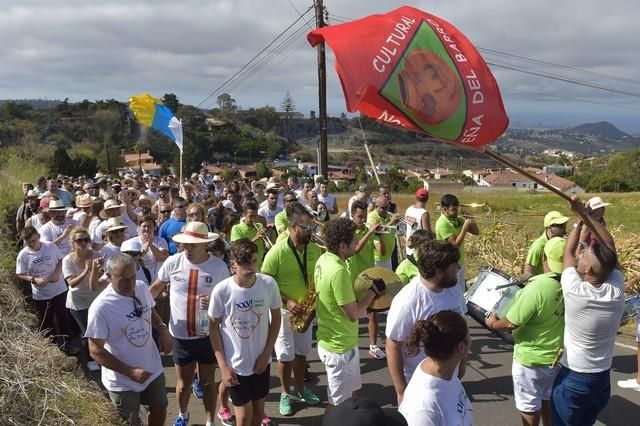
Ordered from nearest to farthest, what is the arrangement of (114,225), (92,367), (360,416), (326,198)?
1. (360,416)
2. (114,225)
3. (92,367)
4. (326,198)

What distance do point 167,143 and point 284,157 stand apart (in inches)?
1077

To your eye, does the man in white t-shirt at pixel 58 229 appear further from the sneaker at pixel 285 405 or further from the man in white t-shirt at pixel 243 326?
the man in white t-shirt at pixel 243 326

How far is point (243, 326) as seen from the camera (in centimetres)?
382

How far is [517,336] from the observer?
3.89 meters

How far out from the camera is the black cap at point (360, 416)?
1.76 meters

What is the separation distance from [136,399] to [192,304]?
86 cm

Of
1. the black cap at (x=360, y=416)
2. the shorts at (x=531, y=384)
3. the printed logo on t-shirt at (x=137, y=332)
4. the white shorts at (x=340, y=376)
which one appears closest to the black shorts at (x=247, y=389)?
the white shorts at (x=340, y=376)

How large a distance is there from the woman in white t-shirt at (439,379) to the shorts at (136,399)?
7.21 ft

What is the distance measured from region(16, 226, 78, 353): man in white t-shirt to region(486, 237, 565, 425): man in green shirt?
5.09 metres

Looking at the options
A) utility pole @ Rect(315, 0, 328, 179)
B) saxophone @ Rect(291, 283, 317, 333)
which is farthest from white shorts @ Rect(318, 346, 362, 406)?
utility pole @ Rect(315, 0, 328, 179)

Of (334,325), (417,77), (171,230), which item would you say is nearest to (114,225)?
(171,230)

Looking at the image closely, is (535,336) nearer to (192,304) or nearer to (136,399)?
(192,304)

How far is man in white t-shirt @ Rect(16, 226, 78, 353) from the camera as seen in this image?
6.08m

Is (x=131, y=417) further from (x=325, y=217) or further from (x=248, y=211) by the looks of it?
(x=325, y=217)
